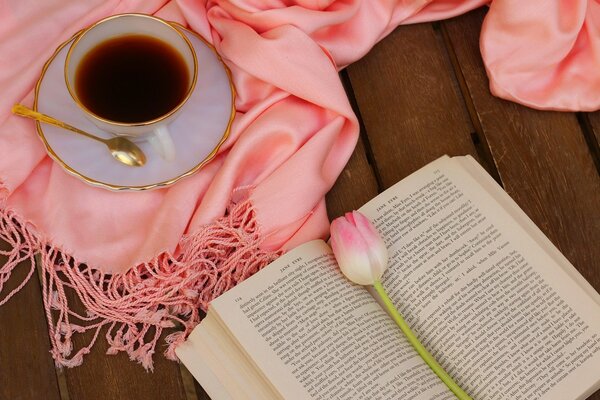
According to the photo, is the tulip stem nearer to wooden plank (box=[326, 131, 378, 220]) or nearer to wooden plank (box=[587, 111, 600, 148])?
wooden plank (box=[326, 131, 378, 220])

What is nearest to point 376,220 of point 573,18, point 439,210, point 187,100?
point 439,210

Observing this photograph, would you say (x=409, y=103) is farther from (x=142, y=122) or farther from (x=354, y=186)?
(x=142, y=122)

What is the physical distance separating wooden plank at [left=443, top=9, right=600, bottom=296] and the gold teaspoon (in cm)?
36

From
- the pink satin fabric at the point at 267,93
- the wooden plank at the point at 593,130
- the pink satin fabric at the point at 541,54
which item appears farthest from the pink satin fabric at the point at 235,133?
the wooden plank at the point at 593,130

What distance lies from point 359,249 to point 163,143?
21 cm

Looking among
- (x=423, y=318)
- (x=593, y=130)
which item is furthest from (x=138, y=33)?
(x=593, y=130)

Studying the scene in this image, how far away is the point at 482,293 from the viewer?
70cm

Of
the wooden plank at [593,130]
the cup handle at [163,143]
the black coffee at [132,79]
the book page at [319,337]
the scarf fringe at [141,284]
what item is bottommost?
the wooden plank at [593,130]

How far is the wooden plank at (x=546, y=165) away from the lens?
0.77 m

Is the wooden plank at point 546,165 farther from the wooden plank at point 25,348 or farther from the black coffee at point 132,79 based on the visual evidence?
the wooden plank at point 25,348

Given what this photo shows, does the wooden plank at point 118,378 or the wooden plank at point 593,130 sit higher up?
the wooden plank at point 118,378

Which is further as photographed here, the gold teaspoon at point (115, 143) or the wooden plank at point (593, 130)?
the wooden plank at point (593, 130)

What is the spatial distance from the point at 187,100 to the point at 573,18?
418mm

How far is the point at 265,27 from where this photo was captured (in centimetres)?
79
